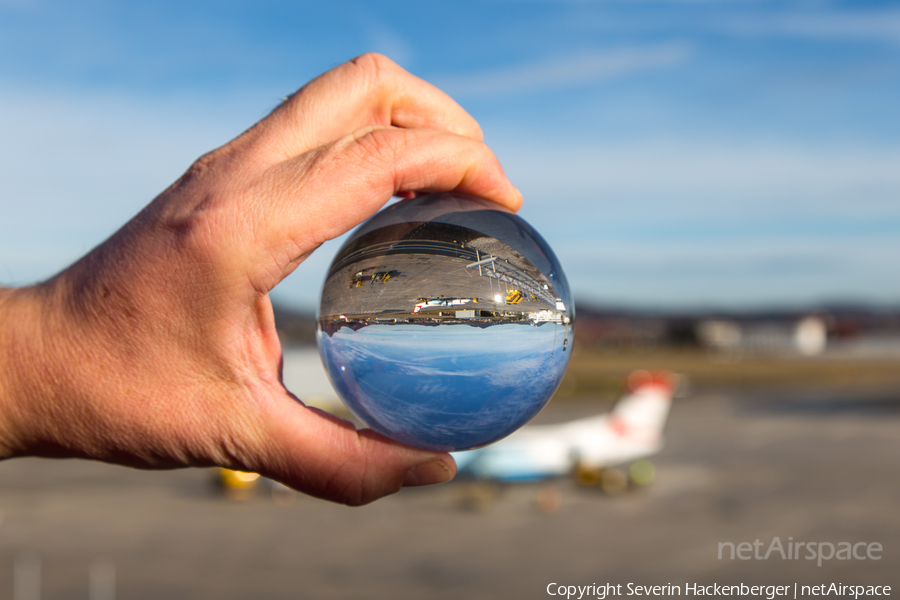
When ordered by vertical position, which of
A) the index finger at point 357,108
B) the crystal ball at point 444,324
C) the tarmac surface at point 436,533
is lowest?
Result: the tarmac surface at point 436,533

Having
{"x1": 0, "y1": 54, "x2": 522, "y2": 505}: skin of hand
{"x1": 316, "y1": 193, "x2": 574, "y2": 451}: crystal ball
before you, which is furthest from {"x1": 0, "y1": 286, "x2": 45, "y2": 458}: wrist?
{"x1": 316, "y1": 193, "x2": 574, "y2": 451}: crystal ball

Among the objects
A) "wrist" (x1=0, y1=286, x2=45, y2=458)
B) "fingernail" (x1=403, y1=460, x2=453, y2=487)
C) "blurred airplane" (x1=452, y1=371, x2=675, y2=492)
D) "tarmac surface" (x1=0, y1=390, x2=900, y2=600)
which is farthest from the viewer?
"blurred airplane" (x1=452, y1=371, x2=675, y2=492)

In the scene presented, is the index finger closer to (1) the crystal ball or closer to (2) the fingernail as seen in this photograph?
(1) the crystal ball

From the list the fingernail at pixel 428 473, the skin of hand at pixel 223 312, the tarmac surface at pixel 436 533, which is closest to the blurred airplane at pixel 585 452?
the tarmac surface at pixel 436 533

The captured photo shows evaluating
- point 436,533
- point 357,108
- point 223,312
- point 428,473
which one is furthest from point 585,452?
point 223,312

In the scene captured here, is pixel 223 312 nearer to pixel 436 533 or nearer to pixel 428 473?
pixel 428 473

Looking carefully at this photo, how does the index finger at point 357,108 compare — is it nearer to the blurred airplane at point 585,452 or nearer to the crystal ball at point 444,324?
the crystal ball at point 444,324

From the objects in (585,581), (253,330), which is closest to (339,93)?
(253,330)
